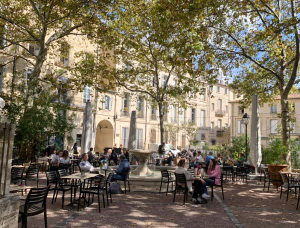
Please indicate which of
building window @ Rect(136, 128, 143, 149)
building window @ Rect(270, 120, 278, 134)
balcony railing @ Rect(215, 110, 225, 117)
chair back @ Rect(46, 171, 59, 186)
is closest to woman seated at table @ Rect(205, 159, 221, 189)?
chair back @ Rect(46, 171, 59, 186)

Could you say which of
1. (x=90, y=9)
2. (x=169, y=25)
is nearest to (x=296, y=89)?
(x=169, y=25)

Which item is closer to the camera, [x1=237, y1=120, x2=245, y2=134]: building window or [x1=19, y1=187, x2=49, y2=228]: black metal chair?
[x1=19, y1=187, x2=49, y2=228]: black metal chair

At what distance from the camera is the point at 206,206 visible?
724 centimetres

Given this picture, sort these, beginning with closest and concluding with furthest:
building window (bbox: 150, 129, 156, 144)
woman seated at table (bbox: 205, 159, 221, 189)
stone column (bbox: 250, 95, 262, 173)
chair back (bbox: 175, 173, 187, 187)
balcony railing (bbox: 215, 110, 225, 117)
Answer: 1. chair back (bbox: 175, 173, 187, 187)
2. woman seated at table (bbox: 205, 159, 221, 189)
3. stone column (bbox: 250, 95, 262, 173)
4. building window (bbox: 150, 129, 156, 144)
5. balcony railing (bbox: 215, 110, 225, 117)

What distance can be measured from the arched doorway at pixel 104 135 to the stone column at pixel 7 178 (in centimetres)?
2404

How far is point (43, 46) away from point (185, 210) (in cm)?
1042

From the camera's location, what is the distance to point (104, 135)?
29.1 meters

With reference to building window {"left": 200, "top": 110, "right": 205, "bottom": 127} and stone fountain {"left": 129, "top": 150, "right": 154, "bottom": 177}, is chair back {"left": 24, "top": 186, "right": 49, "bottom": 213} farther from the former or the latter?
building window {"left": 200, "top": 110, "right": 205, "bottom": 127}

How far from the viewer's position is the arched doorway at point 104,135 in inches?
1125

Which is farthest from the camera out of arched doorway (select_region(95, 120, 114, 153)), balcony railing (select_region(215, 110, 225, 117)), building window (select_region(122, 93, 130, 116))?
balcony railing (select_region(215, 110, 225, 117))

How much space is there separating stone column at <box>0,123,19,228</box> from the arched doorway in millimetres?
24042

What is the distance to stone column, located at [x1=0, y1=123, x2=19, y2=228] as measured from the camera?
4.23 meters

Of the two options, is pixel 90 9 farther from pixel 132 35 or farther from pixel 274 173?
pixel 274 173

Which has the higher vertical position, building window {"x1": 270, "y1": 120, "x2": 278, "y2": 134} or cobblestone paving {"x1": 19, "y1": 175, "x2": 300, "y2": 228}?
building window {"x1": 270, "y1": 120, "x2": 278, "y2": 134}
